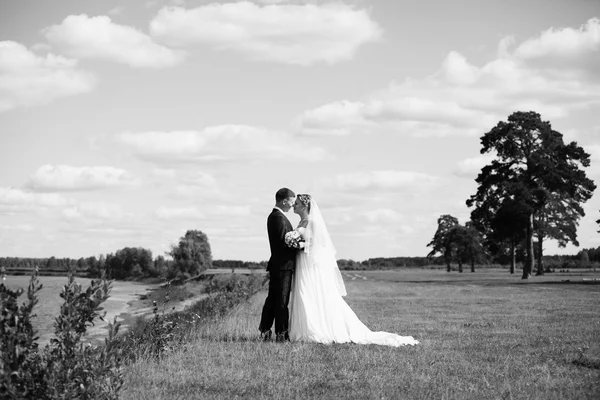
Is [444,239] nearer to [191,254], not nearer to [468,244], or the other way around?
[468,244]

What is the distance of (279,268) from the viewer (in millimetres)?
12695

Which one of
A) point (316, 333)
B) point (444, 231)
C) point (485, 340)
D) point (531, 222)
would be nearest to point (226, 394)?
point (316, 333)

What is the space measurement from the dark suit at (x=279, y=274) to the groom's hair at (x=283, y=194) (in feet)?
0.84

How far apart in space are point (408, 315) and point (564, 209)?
35.7 meters

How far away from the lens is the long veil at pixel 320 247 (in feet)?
42.2

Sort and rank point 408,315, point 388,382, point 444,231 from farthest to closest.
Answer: point 444,231 → point 408,315 → point 388,382

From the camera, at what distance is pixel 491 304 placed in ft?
78.0

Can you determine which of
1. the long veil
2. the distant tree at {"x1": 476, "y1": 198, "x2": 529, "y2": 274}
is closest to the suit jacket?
the long veil

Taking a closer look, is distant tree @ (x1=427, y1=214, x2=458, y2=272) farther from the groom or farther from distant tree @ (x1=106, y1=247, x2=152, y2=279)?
the groom

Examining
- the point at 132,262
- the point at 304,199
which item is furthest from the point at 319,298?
the point at 132,262

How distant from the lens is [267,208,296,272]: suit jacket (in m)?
12.5

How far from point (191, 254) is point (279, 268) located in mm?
100883

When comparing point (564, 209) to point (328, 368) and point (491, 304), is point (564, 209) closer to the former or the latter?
point (491, 304)

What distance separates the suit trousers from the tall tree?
128 feet
